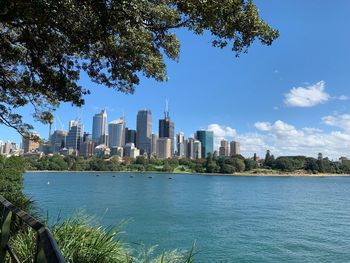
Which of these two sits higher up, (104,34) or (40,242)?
(104,34)

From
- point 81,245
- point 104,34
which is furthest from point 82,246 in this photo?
point 104,34

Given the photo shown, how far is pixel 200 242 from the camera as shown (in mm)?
28047

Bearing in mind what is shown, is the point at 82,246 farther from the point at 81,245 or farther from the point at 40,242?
the point at 40,242

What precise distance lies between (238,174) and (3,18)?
606 feet

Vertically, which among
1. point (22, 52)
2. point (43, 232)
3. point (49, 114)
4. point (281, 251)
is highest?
point (22, 52)

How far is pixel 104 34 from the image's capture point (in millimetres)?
6227

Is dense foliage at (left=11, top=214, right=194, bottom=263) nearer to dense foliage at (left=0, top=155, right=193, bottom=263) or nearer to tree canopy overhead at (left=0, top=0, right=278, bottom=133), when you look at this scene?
dense foliage at (left=0, top=155, right=193, bottom=263)

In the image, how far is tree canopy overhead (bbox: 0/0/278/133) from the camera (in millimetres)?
5062

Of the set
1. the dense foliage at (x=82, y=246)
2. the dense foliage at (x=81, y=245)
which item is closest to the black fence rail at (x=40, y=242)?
the dense foliage at (x=81, y=245)

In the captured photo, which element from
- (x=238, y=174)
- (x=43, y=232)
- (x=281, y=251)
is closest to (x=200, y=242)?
(x=281, y=251)

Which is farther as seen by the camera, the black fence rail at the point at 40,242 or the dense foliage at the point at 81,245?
the dense foliage at the point at 81,245

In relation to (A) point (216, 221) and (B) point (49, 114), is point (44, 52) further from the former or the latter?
(A) point (216, 221)

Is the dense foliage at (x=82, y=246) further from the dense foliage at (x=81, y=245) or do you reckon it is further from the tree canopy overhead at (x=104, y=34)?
the tree canopy overhead at (x=104, y=34)

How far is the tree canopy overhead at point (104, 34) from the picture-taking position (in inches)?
199
